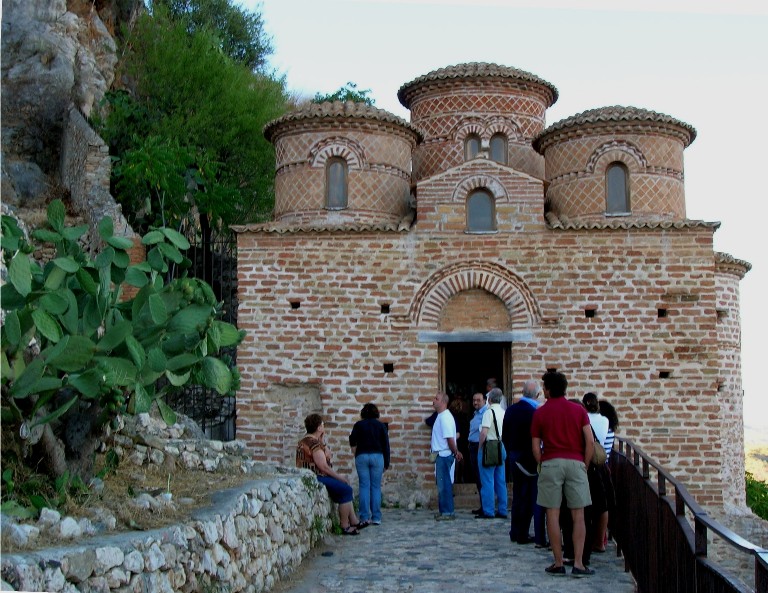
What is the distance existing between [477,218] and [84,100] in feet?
32.6

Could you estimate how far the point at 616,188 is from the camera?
49.6 ft

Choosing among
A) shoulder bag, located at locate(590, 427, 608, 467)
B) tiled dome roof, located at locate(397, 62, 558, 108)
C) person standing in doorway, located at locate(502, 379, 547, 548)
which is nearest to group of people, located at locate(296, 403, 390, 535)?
person standing in doorway, located at locate(502, 379, 547, 548)

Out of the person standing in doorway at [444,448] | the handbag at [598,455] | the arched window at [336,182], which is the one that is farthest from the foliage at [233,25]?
the handbag at [598,455]

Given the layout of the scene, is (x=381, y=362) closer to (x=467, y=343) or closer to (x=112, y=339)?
(x=467, y=343)

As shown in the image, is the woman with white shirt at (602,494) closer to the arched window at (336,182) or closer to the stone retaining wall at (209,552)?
the stone retaining wall at (209,552)

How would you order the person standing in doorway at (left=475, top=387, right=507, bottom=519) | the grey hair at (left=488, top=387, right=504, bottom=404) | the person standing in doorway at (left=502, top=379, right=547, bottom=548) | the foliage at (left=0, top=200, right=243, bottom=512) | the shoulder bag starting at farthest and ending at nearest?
the person standing in doorway at (left=475, top=387, right=507, bottom=519) < the grey hair at (left=488, top=387, right=504, bottom=404) < the person standing in doorway at (left=502, top=379, right=547, bottom=548) < the shoulder bag < the foliage at (left=0, top=200, right=243, bottom=512)

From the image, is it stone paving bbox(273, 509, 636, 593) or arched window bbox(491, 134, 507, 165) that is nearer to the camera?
stone paving bbox(273, 509, 636, 593)

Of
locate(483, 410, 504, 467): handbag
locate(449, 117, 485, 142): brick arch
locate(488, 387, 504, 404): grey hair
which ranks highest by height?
locate(449, 117, 485, 142): brick arch

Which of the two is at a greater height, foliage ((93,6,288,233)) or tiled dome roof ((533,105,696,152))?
foliage ((93,6,288,233))

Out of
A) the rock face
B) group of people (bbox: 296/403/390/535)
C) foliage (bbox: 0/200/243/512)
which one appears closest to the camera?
foliage (bbox: 0/200/243/512)

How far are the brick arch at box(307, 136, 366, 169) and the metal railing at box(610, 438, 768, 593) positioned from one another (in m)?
6.82

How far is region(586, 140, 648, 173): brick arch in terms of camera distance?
15.0 meters

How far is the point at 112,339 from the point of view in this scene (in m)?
6.93

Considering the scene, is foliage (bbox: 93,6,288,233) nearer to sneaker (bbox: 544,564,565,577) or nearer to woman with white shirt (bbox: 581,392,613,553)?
woman with white shirt (bbox: 581,392,613,553)
